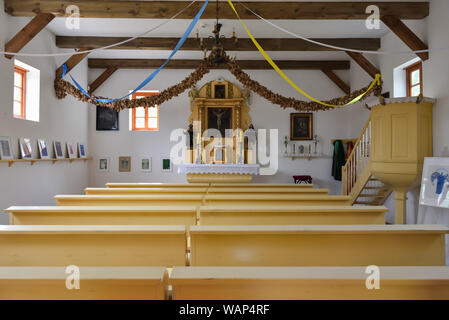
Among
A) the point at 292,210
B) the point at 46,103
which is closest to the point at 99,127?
the point at 46,103

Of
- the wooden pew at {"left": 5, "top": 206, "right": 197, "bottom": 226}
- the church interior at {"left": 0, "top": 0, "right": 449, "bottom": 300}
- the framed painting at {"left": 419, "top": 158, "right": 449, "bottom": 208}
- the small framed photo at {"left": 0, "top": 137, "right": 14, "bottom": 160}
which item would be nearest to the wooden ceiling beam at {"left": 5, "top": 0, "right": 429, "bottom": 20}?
the church interior at {"left": 0, "top": 0, "right": 449, "bottom": 300}

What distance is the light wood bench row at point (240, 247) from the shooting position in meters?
2.43

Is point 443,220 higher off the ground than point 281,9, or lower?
lower

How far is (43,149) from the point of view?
709 centimetres

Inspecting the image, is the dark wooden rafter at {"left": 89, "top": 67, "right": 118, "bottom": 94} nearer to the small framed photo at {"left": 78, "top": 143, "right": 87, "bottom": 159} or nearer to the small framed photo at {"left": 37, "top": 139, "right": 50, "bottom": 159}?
the small framed photo at {"left": 78, "top": 143, "right": 87, "bottom": 159}

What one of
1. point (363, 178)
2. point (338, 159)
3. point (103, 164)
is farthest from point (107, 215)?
point (338, 159)

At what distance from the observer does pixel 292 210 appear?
10.9 feet

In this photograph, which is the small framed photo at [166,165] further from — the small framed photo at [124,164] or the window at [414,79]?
the window at [414,79]

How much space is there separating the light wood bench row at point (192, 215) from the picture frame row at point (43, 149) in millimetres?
2939

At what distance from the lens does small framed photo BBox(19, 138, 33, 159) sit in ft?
20.5

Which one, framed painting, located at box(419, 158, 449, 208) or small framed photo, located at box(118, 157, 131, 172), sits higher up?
small framed photo, located at box(118, 157, 131, 172)

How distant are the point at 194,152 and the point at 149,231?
7.68m

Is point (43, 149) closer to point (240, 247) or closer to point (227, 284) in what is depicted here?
point (240, 247)
